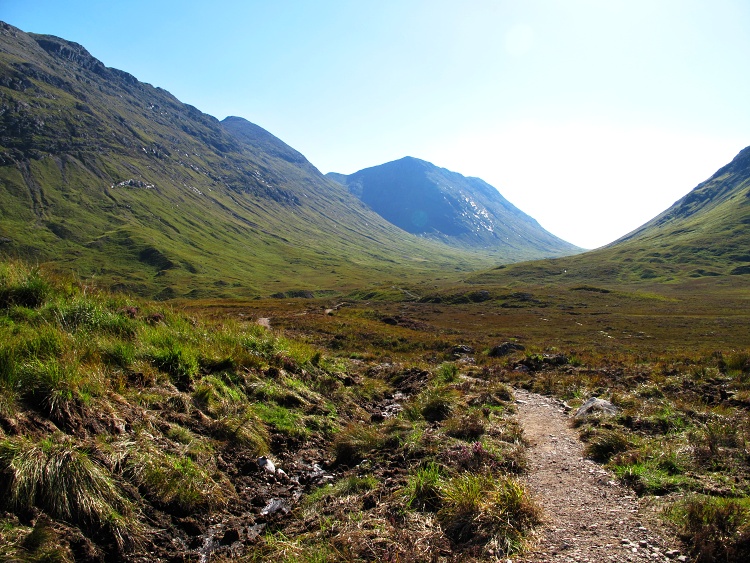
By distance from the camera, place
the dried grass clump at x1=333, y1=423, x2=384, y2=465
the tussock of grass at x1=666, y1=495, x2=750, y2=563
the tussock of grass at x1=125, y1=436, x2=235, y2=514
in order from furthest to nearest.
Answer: the dried grass clump at x1=333, y1=423, x2=384, y2=465, the tussock of grass at x1=125, y1=436, x2=235, y2=514, the tussock of grass at x1=666, y1=495, x2=750, y2=563

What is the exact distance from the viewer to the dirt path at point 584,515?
5105mm

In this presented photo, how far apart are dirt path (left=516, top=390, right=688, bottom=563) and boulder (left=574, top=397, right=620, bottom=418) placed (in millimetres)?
2622

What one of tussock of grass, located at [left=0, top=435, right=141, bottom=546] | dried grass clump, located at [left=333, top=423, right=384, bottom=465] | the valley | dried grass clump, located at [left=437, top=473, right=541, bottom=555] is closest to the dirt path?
the valley

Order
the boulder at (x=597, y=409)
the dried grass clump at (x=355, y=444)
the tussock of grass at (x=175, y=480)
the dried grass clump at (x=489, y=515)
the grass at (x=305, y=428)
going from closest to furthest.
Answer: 1. the dried grass clump at (x=489, y=515)
2. the grass at (x=305, y=428)
3. the tussock of grass at (x=175, y=480)
4. the dried grass clump at (x=355, y=444)
5. the boulder at (x=597, y=409)

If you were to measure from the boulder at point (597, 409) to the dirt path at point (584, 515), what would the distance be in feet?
8.60

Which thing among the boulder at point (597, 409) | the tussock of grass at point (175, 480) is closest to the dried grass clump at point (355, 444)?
the tussock of grass at point (175, 480)

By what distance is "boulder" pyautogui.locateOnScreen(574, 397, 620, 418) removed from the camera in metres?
12.0

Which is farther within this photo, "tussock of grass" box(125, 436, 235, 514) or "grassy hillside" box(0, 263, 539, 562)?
"tussock of grass" box(125, 436, 235, 514)

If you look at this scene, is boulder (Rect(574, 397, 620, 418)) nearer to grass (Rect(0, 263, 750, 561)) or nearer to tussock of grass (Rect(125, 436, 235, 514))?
grass (Rect(0, 263, 750, 561))

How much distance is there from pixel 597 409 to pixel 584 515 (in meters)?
7.13

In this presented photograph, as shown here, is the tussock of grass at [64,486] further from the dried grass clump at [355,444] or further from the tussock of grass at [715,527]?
the tussock of grass at [715,527]

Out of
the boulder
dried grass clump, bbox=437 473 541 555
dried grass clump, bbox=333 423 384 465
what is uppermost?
dried grass clump, bbox=437 473 541 555

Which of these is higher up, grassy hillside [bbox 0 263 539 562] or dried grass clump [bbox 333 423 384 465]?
grassy hillside [bbox 0 263 539 562]

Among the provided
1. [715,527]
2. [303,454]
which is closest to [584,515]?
[715,527]
